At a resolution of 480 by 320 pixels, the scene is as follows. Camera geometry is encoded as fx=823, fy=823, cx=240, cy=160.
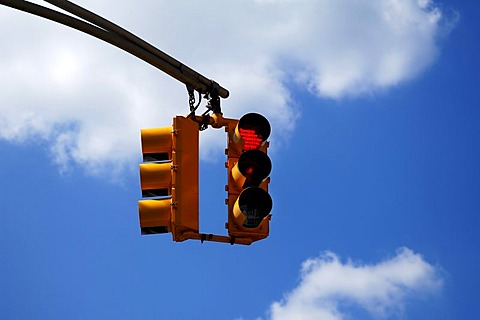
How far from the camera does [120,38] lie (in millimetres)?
8008

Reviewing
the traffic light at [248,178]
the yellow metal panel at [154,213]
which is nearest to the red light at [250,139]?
the traffic light at [248,178]

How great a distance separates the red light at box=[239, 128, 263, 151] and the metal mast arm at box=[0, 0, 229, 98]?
0.69 metres

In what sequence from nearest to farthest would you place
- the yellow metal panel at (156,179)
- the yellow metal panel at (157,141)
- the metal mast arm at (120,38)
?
1. the metal mast arm at (120,38)
2. the yellow metal panel at (156,179)
3. the yellow metal panel at (157,141)

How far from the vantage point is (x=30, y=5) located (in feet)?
23.4

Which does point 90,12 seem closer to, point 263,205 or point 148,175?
point 148,175

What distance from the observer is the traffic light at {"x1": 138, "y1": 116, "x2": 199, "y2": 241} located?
8391 millimetres

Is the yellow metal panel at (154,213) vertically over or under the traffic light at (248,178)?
under

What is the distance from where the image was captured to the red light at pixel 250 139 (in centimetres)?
894

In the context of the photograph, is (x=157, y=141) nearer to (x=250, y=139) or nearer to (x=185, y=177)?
(x=185, y=177)

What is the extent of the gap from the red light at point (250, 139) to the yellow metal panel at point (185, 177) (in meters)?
0.51

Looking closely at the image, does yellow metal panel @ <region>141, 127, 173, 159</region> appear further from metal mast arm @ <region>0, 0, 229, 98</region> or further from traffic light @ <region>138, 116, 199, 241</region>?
metal mast arm @ <region>0, 0, 229, 98</region>

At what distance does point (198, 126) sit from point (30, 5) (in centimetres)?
262

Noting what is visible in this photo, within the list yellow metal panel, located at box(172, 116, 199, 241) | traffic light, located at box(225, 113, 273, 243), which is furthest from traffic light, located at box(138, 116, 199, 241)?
traffic light, located at box(225, 113, 273, 243)

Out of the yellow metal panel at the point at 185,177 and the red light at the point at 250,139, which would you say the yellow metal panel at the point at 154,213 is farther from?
the red light at the point at 250,139
